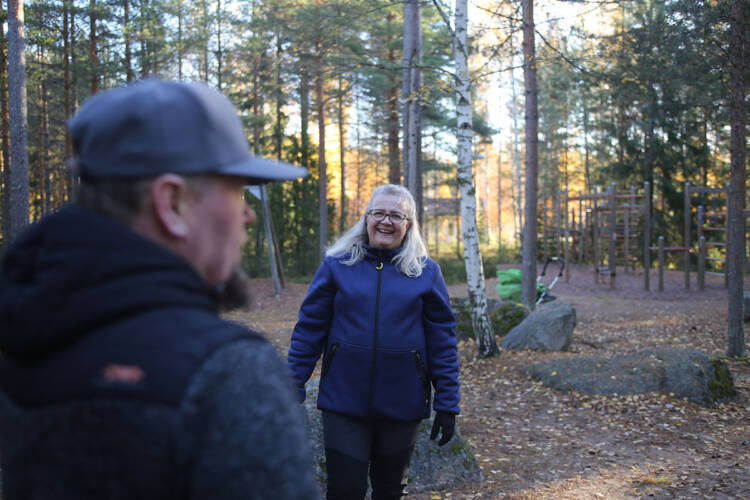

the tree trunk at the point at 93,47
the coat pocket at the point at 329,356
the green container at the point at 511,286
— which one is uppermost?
the tree trunk at the point at 93,47

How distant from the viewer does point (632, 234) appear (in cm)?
2175

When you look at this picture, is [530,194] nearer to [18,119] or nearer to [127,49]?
[18,119]

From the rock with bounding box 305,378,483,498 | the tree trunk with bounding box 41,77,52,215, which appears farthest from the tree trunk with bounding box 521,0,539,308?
the tree trunk with bounding box 41,77,52,215

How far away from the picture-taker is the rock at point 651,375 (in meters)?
6.65

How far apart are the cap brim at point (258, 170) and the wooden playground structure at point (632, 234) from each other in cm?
1630

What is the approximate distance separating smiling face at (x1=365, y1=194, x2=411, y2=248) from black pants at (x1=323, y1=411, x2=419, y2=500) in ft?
2.95

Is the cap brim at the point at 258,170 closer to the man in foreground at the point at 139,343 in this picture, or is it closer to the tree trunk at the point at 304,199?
the man in foreground at the point at 139,343

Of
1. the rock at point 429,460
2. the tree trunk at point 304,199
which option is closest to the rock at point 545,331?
the rock at point 429,460

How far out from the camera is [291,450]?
88 cm

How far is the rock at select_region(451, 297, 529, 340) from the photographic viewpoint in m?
10.1

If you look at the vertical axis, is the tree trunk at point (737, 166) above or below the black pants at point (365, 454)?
above

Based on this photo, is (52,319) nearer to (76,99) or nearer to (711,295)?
(711,295)

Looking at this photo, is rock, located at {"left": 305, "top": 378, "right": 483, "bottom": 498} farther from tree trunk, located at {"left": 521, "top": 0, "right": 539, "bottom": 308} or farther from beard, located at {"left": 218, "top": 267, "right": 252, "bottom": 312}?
tree trunk, located at {"left": 521, "top": 0, "right": 539, "bottom": 308}

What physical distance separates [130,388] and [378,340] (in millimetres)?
2064
